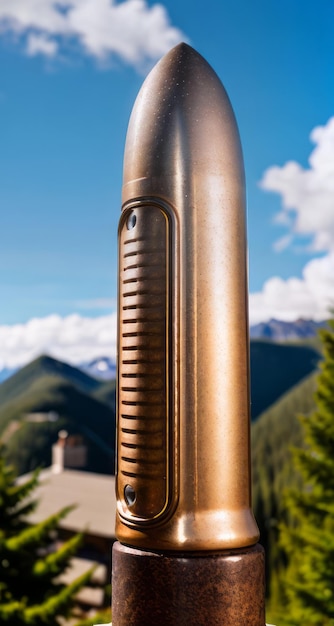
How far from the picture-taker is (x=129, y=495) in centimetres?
274

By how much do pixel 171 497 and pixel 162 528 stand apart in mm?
125

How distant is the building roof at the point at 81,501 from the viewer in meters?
24.7

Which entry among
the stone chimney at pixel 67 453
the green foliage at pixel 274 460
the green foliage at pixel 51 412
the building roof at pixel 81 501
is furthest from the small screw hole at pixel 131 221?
the green foliage at pixel 51 412

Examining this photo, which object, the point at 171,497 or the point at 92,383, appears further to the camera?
the point at 92,383

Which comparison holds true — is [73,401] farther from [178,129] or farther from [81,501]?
[178,129]

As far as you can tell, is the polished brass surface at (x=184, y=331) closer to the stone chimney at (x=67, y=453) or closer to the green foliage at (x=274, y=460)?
the green foliage at (x=274, y=460)

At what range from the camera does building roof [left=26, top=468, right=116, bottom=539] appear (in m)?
24.7

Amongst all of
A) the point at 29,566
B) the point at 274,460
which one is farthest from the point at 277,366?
the point at 29,566

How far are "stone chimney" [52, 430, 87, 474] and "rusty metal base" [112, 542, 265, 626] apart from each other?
32.2 meters

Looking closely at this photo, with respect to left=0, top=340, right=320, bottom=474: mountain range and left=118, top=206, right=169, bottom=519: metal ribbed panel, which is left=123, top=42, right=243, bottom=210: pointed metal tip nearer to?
left=118, top=206, right=169, bottom=519: metal ribbed panel

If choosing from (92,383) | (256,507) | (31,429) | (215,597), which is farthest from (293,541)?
(92,383)

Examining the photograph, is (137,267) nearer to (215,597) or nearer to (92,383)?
(215,597)

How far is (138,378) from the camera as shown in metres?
2.75

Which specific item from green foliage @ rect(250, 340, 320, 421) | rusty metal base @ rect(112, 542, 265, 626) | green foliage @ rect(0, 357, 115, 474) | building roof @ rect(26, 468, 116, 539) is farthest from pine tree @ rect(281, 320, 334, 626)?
green foliage @ rect(250, 340, 320, 421)
